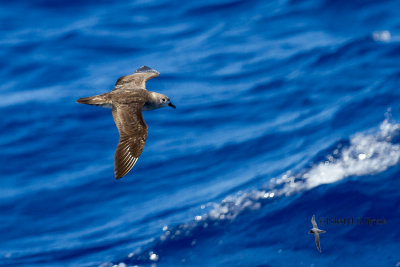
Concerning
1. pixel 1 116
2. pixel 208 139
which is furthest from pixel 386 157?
pixel 1 116

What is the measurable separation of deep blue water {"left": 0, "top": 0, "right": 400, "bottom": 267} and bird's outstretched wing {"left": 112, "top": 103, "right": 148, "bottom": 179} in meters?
4.20

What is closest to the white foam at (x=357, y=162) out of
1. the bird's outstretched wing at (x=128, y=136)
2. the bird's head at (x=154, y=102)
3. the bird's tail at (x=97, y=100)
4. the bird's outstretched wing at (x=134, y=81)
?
the bird's outstretched wing at (x=134, y=81)

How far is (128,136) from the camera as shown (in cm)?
1077

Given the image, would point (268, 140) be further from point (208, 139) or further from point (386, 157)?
point (386, 157)

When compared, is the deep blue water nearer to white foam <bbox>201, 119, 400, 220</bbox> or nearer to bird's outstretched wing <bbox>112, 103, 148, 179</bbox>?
white foam <bbox>201, 119, 400, 220</bbox>

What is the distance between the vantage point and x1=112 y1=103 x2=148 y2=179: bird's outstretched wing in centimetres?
1014

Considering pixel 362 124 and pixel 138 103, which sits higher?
pixel 362 124

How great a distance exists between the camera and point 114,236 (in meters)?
15.9

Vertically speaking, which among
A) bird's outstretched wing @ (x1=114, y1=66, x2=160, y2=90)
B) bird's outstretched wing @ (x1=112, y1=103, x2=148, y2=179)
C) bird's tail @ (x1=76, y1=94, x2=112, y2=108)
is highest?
bird's outstretched wing @ (x1=114, y1=66, x2=160, y2=90)

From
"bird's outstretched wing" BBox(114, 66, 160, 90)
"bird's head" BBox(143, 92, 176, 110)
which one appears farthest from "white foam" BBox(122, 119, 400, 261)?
"bird's head" BBox(143, 92, 176, 110)

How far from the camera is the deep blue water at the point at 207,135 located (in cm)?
1445

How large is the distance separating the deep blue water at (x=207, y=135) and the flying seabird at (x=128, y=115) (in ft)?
13.1

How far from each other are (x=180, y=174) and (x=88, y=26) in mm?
6876

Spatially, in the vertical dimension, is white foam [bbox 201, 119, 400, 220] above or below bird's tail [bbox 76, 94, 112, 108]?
below
